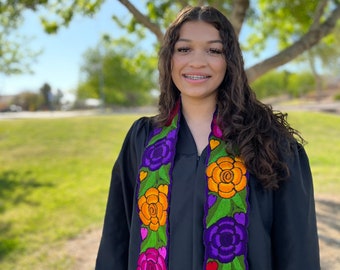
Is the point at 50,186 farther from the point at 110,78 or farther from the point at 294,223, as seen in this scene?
the point at 110,78

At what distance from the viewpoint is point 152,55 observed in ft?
26.0

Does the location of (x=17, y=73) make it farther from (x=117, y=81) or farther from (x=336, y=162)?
(x=117, y=81)

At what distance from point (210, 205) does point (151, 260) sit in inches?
15.0

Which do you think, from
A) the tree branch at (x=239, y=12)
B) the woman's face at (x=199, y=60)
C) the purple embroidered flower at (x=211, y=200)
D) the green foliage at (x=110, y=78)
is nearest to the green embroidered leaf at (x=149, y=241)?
the purple embroidered flower at (x=211, y=200)

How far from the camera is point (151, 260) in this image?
1.78m

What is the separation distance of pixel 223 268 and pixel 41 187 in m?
7.30

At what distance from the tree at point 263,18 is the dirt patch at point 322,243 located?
2151 mm

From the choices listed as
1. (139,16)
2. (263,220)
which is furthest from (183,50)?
(139,16)

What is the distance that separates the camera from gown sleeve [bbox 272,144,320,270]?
5.46 feet

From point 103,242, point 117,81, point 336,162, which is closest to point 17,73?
point 336,162

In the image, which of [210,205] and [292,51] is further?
[292,51]

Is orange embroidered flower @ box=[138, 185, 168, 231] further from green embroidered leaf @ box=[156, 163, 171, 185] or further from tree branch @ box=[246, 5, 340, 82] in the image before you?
tree branch @ box=[246, 5, 340, 82]

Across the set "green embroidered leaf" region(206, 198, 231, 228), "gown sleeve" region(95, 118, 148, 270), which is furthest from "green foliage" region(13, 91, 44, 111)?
"green embroidered leaf" region(206, 198, 231, 228)

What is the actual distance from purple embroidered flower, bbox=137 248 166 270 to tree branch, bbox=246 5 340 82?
339 cm
